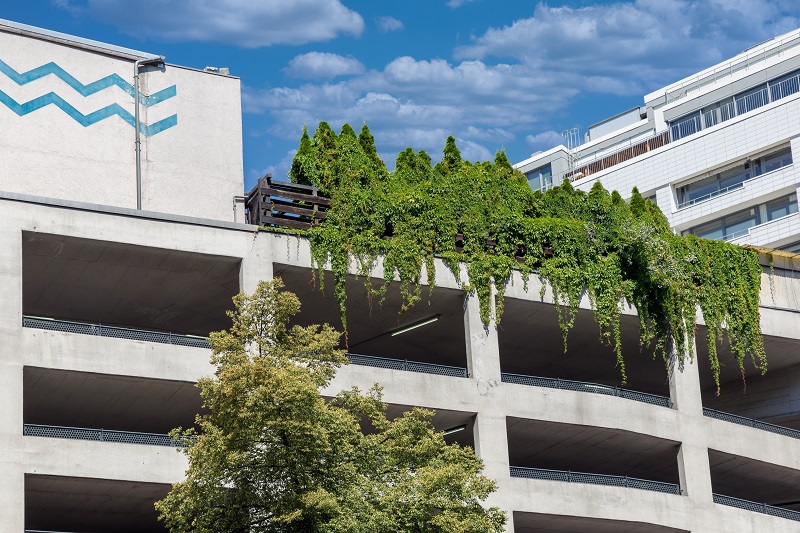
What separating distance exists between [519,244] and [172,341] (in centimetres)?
1397

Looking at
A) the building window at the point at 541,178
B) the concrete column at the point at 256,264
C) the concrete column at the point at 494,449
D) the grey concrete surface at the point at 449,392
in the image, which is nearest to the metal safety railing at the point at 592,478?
the grey concrete surface at the point at 449,392

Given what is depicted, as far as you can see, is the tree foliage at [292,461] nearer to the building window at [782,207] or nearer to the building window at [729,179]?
the building window at [782,207]

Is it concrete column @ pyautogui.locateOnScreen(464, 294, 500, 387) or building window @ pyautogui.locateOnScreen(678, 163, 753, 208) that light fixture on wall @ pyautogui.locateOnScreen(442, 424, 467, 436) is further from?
building window @ pyautogui.locateOnScreen(678, 163, 753, 208)

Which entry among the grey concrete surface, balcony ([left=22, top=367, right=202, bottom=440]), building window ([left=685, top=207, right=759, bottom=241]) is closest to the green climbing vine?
the grey concrete surface

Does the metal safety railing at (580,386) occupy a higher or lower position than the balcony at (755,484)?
higher

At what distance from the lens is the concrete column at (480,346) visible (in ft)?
152

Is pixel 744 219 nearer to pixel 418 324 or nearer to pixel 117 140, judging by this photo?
pixel 418 324

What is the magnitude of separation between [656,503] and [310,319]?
46.8ft

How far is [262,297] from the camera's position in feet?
111

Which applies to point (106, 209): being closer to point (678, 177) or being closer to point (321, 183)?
point (321, 183)

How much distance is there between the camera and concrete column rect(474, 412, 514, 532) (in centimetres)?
4478

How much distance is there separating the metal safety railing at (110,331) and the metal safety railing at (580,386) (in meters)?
11.7

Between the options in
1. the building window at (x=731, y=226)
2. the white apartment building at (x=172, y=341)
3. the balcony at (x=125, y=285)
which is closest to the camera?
the white apartment building at (x=172, y=341)

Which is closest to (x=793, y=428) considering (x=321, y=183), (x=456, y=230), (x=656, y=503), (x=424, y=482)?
(x=656, y=503)
